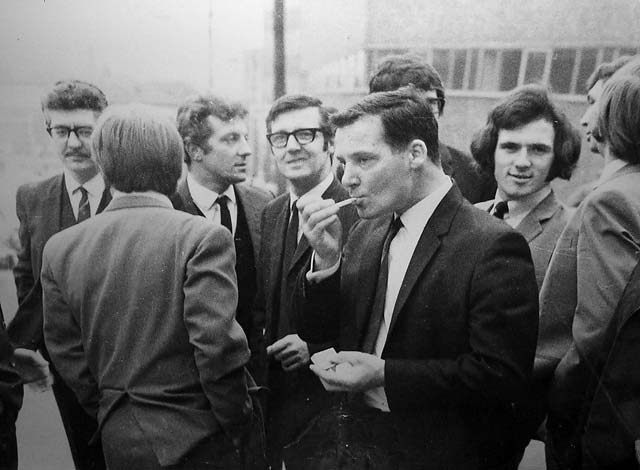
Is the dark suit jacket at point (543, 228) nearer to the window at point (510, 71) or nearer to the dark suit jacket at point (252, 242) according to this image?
the window at point (510, 71)

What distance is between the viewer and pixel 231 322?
2.25m

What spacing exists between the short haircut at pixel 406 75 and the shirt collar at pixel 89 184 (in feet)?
3.72

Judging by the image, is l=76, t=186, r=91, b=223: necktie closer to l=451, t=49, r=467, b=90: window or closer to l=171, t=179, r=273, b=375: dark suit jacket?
l=171, t=179, r=273, b=375: dark suit jacket

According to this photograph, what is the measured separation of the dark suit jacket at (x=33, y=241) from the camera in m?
2.52

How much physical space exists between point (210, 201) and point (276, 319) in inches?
21.1

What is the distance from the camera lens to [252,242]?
96.3 inches

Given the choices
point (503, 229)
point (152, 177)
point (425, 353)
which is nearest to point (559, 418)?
point (425, 353)

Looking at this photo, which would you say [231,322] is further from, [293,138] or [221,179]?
[293,138]

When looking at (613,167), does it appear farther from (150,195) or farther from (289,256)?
(150,195)

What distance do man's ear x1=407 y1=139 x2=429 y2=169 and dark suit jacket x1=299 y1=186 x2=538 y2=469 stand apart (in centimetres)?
17


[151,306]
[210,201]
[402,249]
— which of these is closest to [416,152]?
[402,249]

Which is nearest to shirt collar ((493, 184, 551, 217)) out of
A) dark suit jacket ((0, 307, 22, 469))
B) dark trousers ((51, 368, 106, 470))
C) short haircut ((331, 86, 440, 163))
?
short haircut ((331, 86, 440, 163))

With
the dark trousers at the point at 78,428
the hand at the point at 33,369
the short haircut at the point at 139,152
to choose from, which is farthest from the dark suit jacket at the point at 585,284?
the hand at the point at 33,369

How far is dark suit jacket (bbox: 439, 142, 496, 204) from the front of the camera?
227 cm
